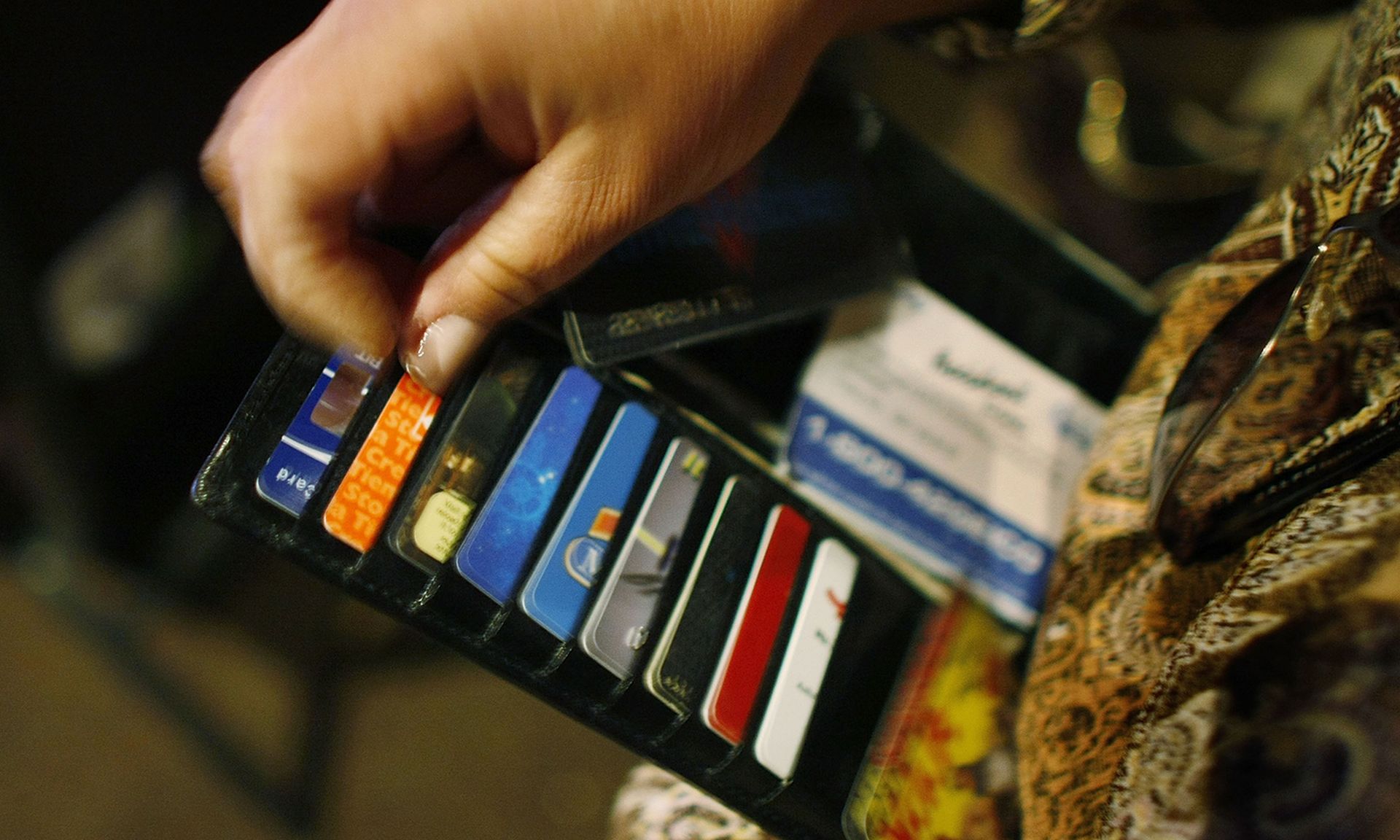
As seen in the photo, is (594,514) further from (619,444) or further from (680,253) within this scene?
(680,253)

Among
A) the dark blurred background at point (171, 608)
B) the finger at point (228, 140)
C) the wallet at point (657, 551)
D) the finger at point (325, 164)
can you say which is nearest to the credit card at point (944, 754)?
the wallet at point (657, 551)

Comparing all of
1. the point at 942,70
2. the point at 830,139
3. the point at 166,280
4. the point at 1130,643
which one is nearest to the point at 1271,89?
the point at 942,70

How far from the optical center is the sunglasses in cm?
40

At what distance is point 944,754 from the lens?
0.49 metres

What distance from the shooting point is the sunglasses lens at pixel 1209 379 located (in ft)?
1.39

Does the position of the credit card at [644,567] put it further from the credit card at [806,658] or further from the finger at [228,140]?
the finger at [228,140]

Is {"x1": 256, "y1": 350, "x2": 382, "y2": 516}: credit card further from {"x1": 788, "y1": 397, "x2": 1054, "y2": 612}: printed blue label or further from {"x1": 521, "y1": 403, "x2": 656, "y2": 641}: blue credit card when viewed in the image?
{"x1": 788, "y1": 397, "x2": 1054, "y2": 612}: printed blue label

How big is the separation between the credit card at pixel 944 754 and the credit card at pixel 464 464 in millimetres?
241

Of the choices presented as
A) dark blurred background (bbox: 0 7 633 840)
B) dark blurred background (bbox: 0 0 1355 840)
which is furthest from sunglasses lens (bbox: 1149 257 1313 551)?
dark blurred background (bbox: 0 7 633 840)

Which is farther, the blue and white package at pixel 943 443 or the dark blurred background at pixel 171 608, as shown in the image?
the dark blurred background at pixel 171 608

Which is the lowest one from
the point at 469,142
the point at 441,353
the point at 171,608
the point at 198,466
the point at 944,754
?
the point at 171,608

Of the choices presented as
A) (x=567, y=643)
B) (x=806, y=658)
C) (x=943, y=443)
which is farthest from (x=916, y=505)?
(x=567, y=643)

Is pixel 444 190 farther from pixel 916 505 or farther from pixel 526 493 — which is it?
pixel 916 505

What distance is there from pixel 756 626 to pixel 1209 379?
0.85 feet
